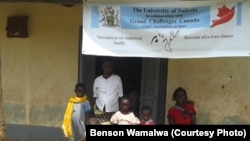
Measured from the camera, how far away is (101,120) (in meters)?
7.03

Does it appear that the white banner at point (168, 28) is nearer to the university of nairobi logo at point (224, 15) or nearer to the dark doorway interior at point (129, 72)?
the university of nairobi logo at point (224, 15)

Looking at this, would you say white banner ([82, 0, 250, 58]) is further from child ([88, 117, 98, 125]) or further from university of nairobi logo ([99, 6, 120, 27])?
child ([88, 117, 98, 125])

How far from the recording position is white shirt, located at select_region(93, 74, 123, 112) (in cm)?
705

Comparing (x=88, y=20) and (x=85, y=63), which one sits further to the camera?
(x=85, y=63)

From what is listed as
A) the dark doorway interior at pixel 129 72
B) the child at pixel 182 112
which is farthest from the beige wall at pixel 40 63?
the child at pixel 182 112

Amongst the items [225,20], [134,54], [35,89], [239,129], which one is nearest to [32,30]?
[35,89]

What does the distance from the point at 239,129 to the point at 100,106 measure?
2676 millimetres

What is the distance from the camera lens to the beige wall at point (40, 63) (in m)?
8.29

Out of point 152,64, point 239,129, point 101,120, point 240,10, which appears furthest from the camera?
point 152,64

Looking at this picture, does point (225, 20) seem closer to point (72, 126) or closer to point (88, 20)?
point (88, 20)

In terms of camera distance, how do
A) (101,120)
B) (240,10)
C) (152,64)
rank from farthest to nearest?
(152,64) < (101,120) < (240,10)

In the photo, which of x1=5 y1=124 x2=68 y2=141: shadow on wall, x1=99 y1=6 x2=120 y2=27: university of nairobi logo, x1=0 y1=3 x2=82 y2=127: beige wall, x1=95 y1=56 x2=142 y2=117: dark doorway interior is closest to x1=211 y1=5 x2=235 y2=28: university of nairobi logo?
x1=99 y1=6 x2=120 y2=27: university of nairobi logo

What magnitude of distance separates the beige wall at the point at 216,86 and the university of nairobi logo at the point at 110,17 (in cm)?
186

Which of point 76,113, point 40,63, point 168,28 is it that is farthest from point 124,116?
point 40,63
